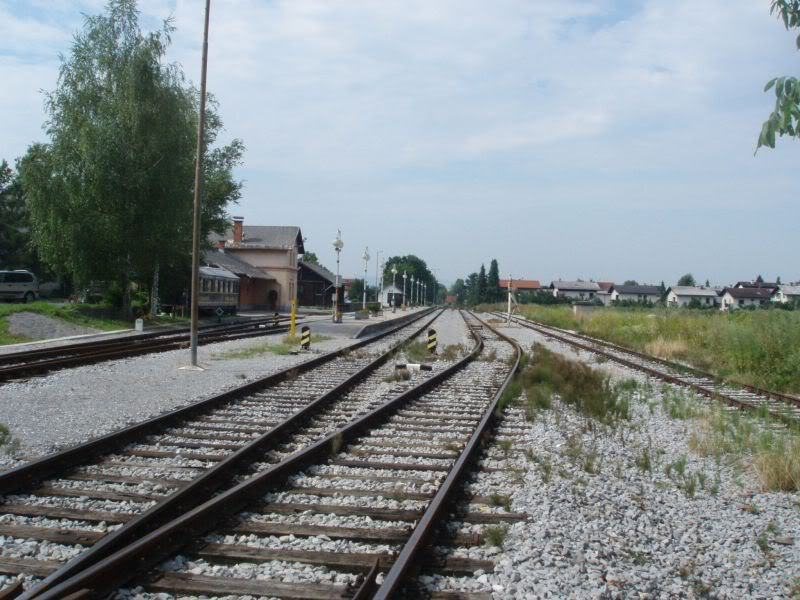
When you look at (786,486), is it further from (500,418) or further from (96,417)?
(96,417)

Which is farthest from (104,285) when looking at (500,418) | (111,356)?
(500,418)

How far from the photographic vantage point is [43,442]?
7.97 m

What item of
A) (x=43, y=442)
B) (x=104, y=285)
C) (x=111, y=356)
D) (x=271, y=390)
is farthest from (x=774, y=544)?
(x=104, y=285)

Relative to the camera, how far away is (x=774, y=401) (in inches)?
516

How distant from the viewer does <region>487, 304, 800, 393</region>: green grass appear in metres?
16.3

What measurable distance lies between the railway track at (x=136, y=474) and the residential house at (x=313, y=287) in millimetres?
72926

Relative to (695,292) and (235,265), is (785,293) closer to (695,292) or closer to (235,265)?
(695,292)

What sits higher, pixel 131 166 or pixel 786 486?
pixel 131 166

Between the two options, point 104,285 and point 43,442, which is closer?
point 43,442

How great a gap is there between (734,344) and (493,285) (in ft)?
469

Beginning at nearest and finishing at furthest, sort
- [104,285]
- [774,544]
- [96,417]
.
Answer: [774,544], [96,417], [104,285]

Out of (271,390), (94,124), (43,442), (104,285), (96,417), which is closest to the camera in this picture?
(43,442)

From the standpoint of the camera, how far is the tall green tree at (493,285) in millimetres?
154363

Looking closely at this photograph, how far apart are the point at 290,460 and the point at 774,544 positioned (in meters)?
3.93
